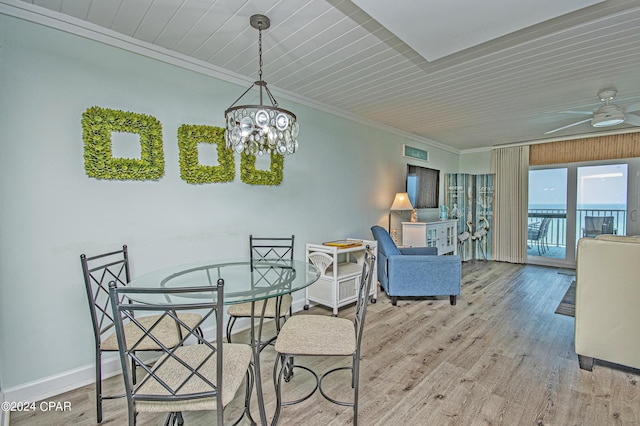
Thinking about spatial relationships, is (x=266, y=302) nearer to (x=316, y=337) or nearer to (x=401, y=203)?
(x=316, y=337)

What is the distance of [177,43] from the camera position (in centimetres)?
228

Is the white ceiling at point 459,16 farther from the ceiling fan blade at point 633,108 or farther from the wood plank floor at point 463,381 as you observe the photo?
the ceiling fan blade at point 633,108

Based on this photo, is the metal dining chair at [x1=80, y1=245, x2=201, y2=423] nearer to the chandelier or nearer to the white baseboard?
the white baseboard

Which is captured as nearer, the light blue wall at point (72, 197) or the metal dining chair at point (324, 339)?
the metal dining chair at point (324, 339)

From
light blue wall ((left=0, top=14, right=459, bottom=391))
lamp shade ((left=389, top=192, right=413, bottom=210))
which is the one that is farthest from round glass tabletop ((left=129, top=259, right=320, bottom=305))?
lamp shade ((left=389, top=192, right=413, bottom=210))

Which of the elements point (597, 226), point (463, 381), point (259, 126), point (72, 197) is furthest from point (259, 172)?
point (597, 226)

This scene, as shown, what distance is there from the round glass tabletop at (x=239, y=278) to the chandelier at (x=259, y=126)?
85 centimetres

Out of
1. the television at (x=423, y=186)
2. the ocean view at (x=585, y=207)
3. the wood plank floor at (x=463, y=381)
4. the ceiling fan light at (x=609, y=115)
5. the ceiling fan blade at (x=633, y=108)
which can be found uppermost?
the ceiling fan blade at (x=633, y=108)

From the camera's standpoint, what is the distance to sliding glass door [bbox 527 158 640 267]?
4812 mm

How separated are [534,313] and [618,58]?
252cm

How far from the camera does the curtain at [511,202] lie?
5.73 m

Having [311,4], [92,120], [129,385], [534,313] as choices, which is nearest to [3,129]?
[92,120]

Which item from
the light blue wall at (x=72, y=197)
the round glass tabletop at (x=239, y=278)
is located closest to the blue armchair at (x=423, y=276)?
the round glass tabletop at (x=239, y=278)

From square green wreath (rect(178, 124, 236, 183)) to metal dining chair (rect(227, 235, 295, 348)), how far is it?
0.65 m
